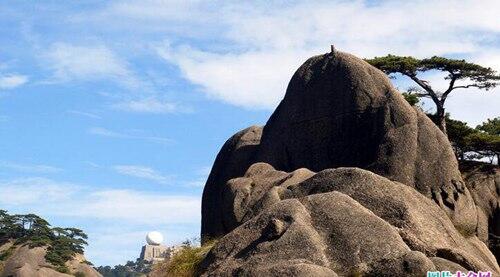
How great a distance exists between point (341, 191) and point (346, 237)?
3061 millimetres

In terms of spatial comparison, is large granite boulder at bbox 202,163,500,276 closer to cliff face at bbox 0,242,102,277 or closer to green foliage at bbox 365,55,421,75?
green foliage at bbox 365,55,421,75

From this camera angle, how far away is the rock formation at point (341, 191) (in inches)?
638

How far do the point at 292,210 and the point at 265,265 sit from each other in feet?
5.88

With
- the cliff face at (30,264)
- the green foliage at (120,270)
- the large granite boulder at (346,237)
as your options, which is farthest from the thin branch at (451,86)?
the green foliage at (120,270)

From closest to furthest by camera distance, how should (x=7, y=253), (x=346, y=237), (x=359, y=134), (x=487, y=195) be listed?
(x=346, y=237) → (x=359, y=134) → (x=487, y=195) → (x=7, y=253)

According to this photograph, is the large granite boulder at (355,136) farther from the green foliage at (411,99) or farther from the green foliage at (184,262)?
the green foliage at (411,99)

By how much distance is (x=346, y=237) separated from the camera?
1650 centimetres

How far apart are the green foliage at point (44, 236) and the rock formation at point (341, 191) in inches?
1929

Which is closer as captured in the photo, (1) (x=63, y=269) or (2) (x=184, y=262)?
(2) (x=184, y=262)

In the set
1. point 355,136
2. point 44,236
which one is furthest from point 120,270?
point 355,136

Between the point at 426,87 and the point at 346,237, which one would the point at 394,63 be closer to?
the point at 426,87

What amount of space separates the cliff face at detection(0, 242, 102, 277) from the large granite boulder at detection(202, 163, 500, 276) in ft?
188

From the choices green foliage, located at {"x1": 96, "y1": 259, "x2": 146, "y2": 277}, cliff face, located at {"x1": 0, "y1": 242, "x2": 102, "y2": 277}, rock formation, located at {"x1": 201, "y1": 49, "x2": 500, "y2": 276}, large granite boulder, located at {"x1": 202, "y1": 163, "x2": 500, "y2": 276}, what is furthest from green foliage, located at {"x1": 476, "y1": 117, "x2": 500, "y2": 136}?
green foliage, located at {"x1": 96, "y1": 259, "x2": 146, "y2": 277}

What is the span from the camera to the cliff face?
73.1m
